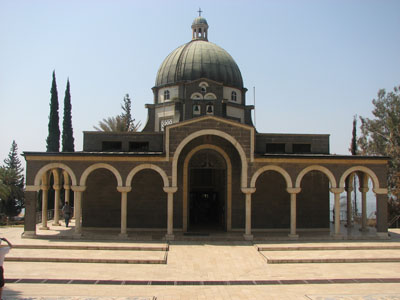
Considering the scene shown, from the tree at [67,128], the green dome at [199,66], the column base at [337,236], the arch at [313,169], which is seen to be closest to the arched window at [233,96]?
the green dome at [199,66]

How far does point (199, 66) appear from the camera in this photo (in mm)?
33844

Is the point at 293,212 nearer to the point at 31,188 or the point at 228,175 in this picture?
the point at 228,175

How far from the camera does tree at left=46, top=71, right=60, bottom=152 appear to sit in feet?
138

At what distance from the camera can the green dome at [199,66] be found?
111 ft

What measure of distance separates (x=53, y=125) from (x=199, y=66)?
17263mm

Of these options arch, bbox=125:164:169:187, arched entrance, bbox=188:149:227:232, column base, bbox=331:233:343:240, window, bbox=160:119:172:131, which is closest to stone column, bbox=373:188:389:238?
column base, bbox=331:233:343:240

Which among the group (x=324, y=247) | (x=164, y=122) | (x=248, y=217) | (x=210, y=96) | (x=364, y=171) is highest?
(x=210, y=96)

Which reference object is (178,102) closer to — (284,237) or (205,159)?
(205,159)

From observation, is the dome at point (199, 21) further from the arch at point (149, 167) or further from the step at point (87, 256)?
the step at point (87, 256)

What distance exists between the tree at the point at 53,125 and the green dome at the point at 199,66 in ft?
43.6

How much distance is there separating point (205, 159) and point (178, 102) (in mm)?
6064

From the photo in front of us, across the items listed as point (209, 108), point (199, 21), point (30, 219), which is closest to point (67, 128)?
point (199, 21)

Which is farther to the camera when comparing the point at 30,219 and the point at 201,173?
the point at 201,173

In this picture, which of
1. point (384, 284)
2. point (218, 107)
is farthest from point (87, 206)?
point (384, 284)
